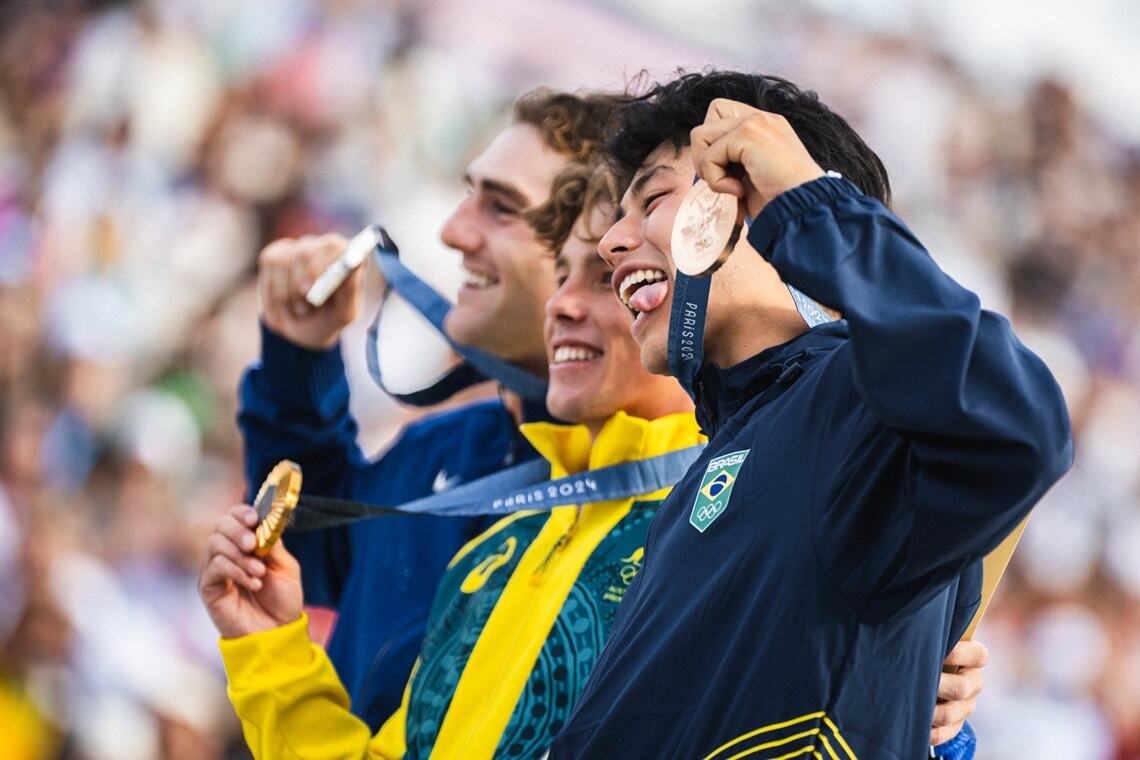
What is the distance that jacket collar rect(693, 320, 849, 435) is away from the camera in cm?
172

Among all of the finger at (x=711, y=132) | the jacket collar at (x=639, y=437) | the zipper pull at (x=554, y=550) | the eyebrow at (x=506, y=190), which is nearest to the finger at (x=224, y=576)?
the zipper pull at (x=554, y=550)

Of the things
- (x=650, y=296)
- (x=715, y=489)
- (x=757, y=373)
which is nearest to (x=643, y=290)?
(x=650, y=296)

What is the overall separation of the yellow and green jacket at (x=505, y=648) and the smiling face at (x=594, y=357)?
6 cm

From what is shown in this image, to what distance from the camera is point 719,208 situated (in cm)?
159

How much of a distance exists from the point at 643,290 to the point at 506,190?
1245 millimetres

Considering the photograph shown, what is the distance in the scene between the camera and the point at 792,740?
4.92 ft

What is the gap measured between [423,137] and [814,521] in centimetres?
410

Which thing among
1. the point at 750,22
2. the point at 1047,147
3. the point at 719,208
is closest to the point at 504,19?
the point at 750,22

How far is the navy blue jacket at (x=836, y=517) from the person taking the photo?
133cm

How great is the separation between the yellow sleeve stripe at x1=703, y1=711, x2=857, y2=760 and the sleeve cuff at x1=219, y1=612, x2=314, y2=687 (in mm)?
1056

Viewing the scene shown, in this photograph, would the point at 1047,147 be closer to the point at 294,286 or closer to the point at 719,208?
the point at 294,286

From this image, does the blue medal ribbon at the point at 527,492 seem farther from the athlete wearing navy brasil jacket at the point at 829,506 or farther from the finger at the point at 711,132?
the finger at the point at 711,132

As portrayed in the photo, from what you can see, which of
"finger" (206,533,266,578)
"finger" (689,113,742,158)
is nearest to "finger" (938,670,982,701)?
"finger" (689,113,742,158)

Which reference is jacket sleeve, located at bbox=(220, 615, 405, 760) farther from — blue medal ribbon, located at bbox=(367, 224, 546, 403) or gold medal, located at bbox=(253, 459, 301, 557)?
blue medal ribbon, located at bbox=(367, 224, 546, 403)
